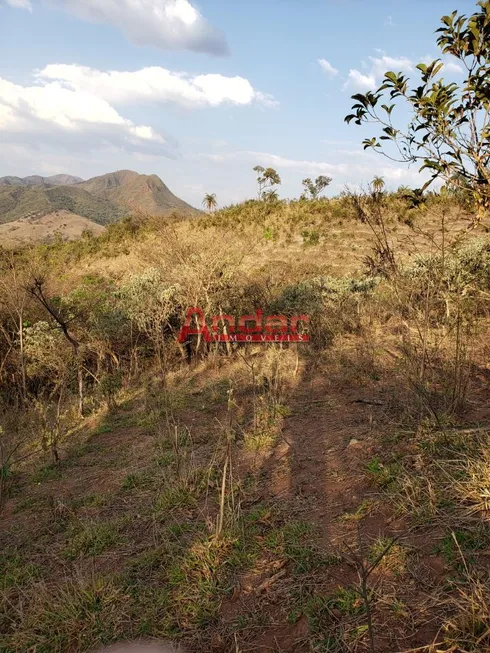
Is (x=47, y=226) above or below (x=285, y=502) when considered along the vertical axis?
above

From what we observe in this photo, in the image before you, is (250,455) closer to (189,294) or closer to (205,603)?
(205,603)

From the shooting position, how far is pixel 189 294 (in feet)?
43.7

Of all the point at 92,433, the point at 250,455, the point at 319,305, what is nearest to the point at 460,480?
the point at 250,455

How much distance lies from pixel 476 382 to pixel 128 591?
5.70 metres

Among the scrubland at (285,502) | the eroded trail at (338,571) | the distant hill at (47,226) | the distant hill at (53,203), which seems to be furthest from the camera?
the distant hill at (53,203)

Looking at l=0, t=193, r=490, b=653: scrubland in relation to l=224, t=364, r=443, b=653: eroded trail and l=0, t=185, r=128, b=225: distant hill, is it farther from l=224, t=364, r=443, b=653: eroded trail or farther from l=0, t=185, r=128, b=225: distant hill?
l=0, t=185, r=128, b=225: distant hill

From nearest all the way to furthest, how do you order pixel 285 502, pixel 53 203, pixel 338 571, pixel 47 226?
pixel 338 571 → pixel 285 502 → pixel 47 226 → pixel 53 203

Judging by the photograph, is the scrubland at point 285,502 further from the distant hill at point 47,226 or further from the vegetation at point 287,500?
the distant hill at point 47,226

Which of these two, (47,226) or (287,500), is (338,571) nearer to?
(287,500)

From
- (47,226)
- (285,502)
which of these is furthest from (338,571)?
(47,226)

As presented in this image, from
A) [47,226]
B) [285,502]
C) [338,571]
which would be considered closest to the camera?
[338,571]

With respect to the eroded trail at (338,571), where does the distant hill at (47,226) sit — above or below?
above

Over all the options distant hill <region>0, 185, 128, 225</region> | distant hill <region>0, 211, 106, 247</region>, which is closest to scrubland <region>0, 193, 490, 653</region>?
distant hill <region>0, 211, 106, 247</region>

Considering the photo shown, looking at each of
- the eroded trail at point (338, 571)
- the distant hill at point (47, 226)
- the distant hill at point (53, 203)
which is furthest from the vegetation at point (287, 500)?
the distant hill at point (53, 203)
